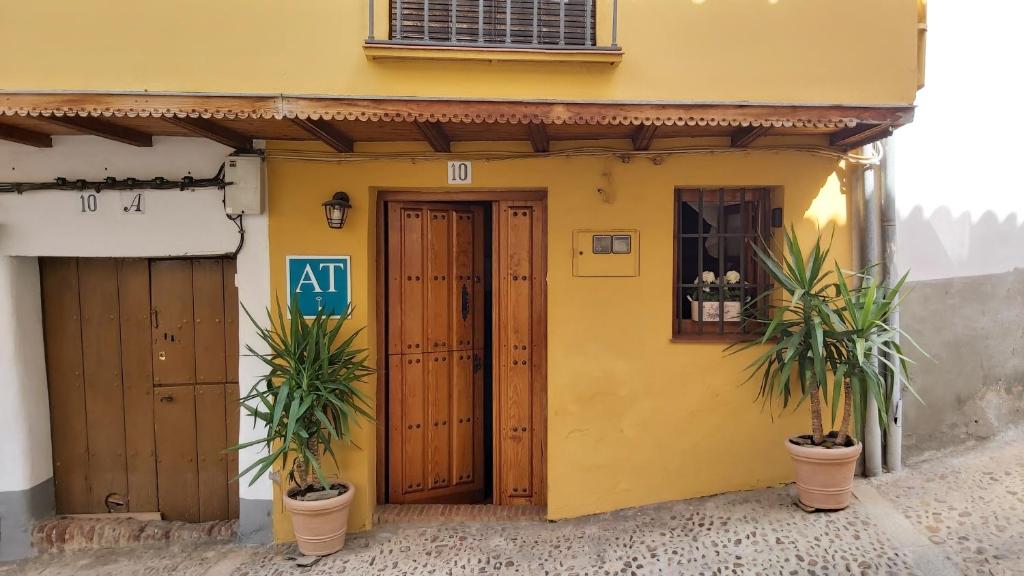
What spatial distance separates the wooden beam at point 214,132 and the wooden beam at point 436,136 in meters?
1.28

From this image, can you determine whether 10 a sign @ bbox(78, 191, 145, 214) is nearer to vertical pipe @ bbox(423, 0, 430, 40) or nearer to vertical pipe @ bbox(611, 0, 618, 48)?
vertical pipe @ bbox(423, 0, 430, 40)

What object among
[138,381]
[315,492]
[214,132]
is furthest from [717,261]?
[138,381]

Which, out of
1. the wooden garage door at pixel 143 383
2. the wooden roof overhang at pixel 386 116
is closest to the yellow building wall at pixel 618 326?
the wooden roof overhang at pixel 386 116

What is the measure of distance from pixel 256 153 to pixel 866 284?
14.5 ft

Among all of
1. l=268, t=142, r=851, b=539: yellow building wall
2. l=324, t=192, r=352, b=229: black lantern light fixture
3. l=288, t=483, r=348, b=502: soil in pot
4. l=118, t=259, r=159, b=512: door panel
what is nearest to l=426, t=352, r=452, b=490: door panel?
l=268, t=142, r=851, b=539: yellow building wall

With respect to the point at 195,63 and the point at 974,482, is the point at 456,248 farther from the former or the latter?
the point at 974,482

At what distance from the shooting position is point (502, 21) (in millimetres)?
3779

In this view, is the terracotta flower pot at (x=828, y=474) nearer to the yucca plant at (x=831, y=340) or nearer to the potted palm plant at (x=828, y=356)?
the potted palm plant at (x=828, y=356)

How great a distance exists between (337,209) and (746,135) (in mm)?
2786

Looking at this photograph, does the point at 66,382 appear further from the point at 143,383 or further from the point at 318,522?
the point at 318,522

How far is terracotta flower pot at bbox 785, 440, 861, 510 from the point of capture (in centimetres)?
349

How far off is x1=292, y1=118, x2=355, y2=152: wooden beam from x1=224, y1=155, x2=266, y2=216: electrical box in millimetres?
533

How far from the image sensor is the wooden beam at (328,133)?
3.32m

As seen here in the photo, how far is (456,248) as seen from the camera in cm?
438
